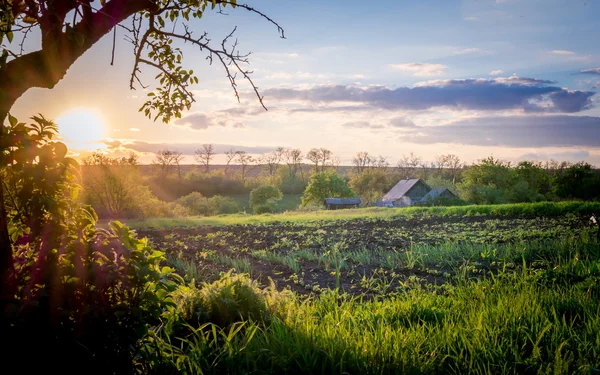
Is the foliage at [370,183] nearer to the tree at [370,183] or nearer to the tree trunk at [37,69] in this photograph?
the tree at [370,183]

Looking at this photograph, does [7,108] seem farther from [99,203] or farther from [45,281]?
[99,203]

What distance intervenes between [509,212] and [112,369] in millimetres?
21959

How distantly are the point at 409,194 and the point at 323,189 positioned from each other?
13.6 m

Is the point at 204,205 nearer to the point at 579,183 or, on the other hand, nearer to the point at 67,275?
the point at 579,183

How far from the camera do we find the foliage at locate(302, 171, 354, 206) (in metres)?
60.6

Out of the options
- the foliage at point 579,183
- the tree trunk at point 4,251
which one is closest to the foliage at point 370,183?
the foliage at point 579,183

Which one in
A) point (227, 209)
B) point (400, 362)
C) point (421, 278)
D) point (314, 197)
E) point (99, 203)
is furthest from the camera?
point (314, 197)

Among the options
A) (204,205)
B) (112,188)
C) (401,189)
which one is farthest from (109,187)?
(401,189)

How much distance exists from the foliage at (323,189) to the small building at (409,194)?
768cm

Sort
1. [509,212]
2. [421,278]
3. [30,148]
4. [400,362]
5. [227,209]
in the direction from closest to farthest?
[30,148]
[400,362]
[421,278]
[509,212]
[227,209]

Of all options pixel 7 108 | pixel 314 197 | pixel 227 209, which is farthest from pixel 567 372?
pixel 314 197

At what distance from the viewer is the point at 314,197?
198ft

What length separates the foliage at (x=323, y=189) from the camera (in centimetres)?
6056

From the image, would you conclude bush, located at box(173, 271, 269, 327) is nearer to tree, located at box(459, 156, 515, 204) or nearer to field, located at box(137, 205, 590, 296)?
field, located at box(137, 205, 590, 296)
